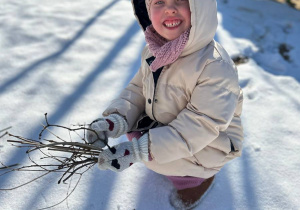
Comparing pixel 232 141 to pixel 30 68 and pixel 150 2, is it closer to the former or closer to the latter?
pixel 150 2

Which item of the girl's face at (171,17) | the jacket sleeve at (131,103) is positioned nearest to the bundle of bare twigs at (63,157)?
the jacket sleeve at (131,103)

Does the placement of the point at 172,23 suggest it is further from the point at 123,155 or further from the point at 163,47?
the point at 123,155

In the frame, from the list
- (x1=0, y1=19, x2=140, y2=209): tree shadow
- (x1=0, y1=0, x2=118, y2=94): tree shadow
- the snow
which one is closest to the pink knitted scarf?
the snow

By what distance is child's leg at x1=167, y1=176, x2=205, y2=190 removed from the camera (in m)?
1.55

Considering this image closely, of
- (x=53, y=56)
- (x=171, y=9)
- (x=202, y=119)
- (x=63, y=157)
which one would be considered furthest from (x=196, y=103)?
(x=53, y=56)

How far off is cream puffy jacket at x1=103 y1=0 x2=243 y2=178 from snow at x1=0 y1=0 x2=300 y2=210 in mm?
289

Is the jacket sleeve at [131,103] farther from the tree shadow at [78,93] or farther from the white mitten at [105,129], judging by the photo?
the tree shadow at [78,93]

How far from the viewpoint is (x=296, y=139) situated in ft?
6.42

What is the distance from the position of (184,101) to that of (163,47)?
0.80ft

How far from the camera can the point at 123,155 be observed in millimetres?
1289

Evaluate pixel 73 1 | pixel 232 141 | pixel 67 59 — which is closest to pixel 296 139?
pixel 232 141

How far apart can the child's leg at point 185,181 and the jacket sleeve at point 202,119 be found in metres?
0.25

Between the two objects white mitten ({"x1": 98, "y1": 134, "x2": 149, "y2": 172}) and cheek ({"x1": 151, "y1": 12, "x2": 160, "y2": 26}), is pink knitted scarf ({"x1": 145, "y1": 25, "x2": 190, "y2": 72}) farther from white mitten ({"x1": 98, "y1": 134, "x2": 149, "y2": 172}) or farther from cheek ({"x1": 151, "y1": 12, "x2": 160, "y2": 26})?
white mitten ({"x1": 98, "y1": 134, "x2": 149, "y2": 172})

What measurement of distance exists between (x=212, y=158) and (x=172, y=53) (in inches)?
19.1
